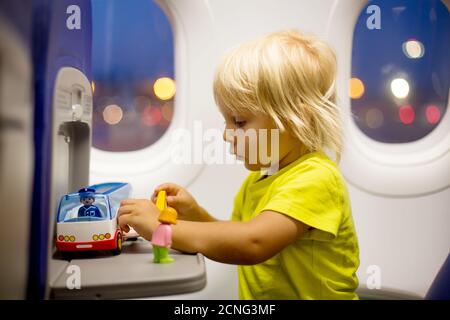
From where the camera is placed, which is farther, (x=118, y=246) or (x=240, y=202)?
(x=240, y=202)

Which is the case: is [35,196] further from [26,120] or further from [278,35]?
[278,35]

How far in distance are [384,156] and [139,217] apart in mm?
645

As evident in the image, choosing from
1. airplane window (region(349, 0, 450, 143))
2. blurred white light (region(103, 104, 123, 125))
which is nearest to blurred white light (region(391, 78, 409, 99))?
airplane window (region(349, 0, 450, 143))

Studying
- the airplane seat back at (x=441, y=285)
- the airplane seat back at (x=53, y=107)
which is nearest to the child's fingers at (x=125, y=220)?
the airplane seat back at (x=53, y=107)

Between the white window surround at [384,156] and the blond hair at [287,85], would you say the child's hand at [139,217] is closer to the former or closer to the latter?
the blond hair at [287,85]

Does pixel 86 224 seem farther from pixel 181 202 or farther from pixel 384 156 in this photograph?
pixel 384 156

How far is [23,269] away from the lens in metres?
0.76

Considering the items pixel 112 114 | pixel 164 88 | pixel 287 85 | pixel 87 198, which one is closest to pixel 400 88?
pixel 287 85

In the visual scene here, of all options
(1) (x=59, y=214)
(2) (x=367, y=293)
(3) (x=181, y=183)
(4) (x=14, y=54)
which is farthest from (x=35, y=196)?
(2) (x=367, y=293)

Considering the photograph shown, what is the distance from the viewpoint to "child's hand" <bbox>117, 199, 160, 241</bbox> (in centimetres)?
82

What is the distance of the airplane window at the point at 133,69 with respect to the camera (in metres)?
1.17

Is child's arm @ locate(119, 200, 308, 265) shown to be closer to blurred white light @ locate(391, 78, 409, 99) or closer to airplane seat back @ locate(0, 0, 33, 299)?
airplane seat back @ locate(0, 0, 33, 299)

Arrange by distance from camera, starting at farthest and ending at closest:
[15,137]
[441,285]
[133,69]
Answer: [133,69], [441,285], [15,137]

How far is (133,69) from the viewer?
48.4 inches
